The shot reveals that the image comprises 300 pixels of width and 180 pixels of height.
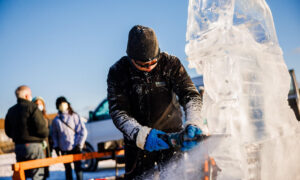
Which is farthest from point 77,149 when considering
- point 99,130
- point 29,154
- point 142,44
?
point 142,44

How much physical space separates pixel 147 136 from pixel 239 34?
1.06 m

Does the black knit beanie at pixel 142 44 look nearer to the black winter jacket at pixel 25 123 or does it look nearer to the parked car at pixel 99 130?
the black winter jacket at pixel 25 123

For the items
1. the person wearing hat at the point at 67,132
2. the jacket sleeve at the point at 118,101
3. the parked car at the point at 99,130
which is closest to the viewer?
the jacket sleeve at the point at 118,101

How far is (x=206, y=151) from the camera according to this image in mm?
1867

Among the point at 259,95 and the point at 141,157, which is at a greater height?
the point at 259,95

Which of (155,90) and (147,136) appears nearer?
(147,136)

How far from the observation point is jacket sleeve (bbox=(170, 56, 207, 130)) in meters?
2.11

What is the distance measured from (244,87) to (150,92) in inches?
30.6

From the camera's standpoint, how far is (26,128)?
3.57 m

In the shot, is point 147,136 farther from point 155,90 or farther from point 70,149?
point 70,149

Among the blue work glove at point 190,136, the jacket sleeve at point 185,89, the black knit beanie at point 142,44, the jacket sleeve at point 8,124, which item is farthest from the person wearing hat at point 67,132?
the blue work glove at point 190,136

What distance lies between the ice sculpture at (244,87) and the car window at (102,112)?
5.08m

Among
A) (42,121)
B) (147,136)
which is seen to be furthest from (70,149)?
(147,136)

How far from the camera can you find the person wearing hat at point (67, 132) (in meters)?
4.50
